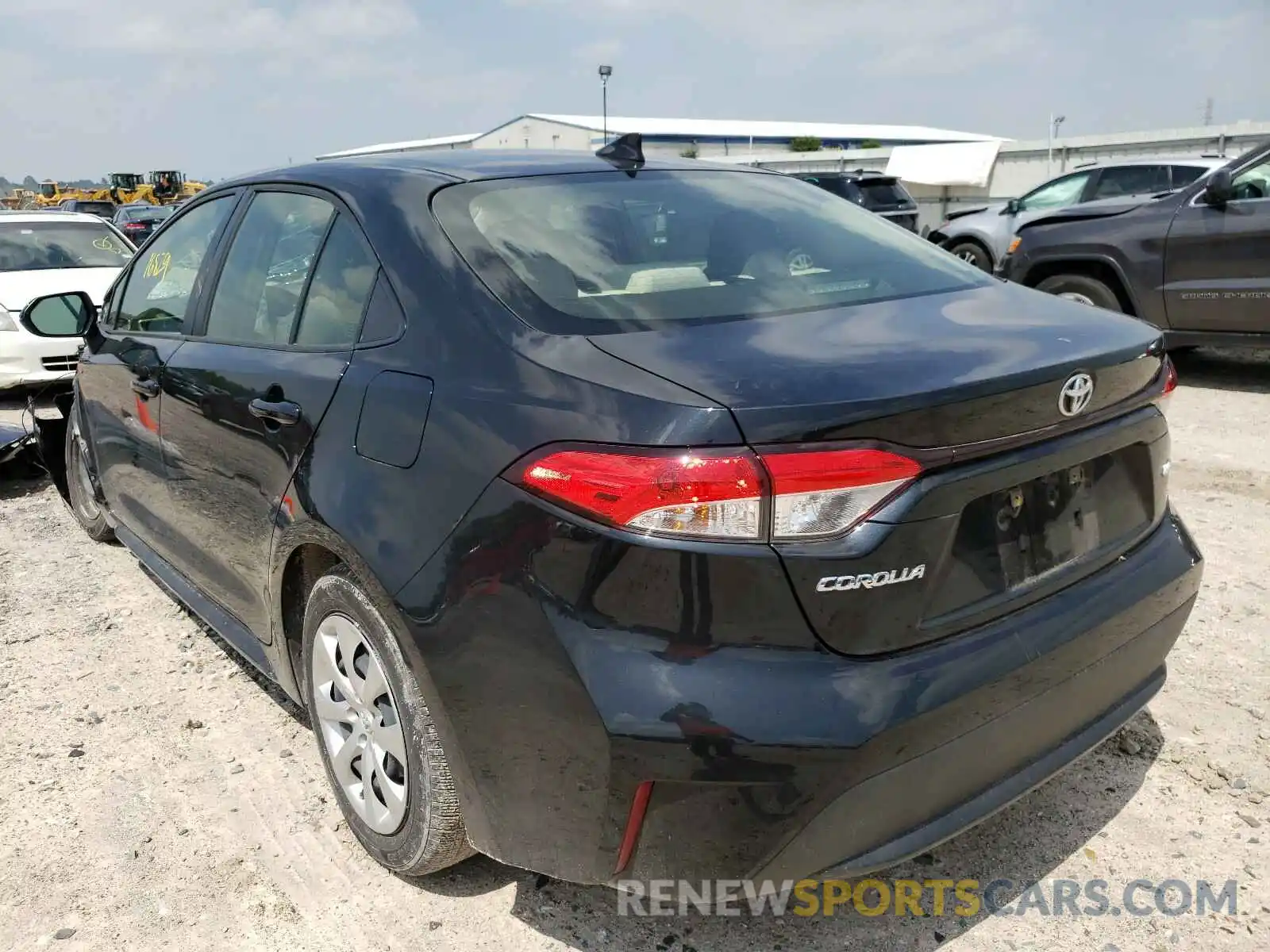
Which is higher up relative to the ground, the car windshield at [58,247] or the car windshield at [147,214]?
the car windshield at [147,214]

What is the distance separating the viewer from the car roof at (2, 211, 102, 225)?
9.73 meters

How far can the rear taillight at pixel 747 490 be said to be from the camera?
1.68 metres

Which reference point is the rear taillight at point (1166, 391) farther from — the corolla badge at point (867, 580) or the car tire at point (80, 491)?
the car tire at point (80, 491)

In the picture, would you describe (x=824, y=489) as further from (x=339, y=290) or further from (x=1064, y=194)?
(x=1064, y=194)

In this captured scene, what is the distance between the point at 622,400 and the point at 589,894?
1.28 m

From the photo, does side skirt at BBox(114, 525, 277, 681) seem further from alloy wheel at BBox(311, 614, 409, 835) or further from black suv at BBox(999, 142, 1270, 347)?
black suv at BBox(999, 142, 1270, 347)

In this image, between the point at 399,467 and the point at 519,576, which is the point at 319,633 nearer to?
the point at 399,467

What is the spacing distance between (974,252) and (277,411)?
11123 mm

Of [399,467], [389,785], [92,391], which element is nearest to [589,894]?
[389,785]

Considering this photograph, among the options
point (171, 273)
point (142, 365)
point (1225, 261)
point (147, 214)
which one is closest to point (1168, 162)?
point (1225, 261)

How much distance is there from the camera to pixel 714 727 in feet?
5.58

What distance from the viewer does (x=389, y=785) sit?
229 cm

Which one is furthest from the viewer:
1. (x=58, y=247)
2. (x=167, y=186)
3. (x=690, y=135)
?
(x=690, y=135)

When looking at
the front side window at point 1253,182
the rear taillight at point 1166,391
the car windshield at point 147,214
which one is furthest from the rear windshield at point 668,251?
the car windshield at point 147,214
